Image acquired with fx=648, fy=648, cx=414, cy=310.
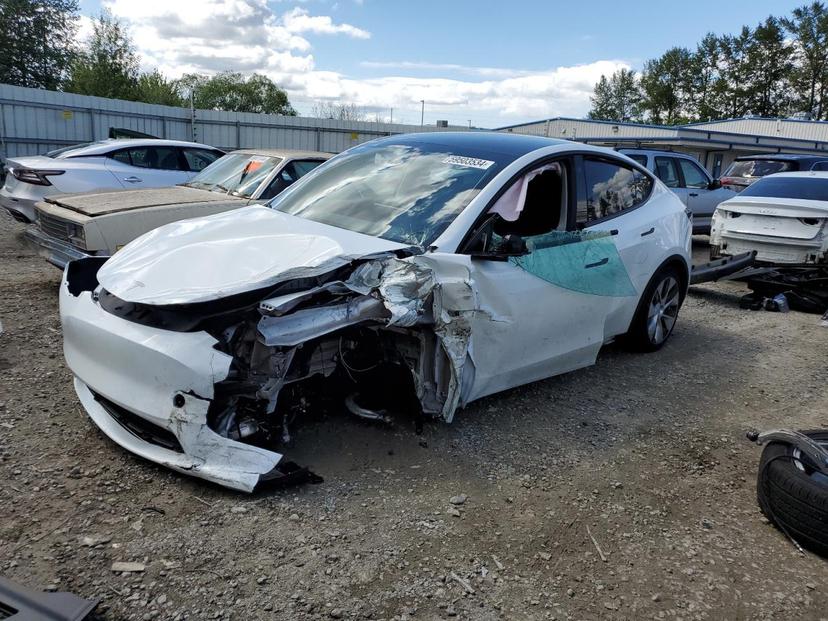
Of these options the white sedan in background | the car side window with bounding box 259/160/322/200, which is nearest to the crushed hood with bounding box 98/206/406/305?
the car side window with bounding box 259/160/322/200

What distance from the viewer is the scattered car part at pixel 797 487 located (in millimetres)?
3018

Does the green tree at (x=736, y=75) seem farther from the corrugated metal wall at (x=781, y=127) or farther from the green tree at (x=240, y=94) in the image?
the green tree at (x=240, y=94)

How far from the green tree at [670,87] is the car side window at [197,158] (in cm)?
6880

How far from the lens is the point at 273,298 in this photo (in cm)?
321

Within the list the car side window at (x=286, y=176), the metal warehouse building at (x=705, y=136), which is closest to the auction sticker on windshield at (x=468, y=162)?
the car side window at (x=286, y=176)

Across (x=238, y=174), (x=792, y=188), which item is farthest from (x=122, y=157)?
(x=792, y=188)

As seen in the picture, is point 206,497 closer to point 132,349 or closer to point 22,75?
point 132,349

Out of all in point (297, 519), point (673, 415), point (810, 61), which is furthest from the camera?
point (810, 61)

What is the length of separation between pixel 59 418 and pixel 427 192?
8.69 feet

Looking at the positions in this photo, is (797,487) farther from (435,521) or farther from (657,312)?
(657,312)

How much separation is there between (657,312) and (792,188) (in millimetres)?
4773

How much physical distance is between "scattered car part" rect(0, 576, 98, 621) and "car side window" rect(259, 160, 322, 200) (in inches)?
219

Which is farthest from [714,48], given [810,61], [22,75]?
[22,75]

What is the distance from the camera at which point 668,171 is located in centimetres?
1187
